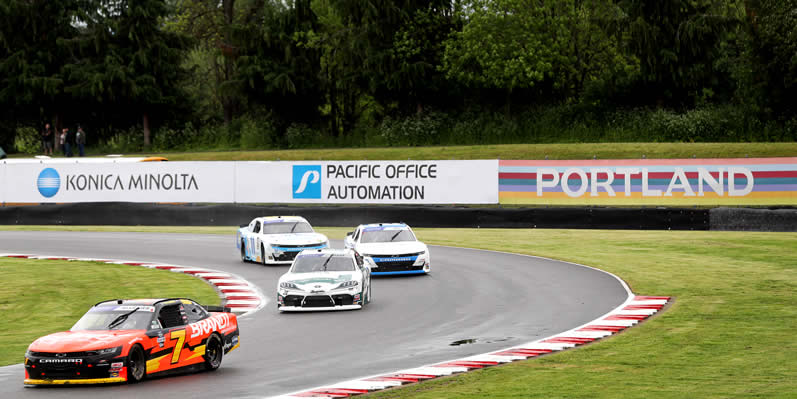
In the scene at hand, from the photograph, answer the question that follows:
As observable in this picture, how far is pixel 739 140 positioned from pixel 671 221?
45.0 ft

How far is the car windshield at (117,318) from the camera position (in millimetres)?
12656

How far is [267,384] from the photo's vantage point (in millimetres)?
11961

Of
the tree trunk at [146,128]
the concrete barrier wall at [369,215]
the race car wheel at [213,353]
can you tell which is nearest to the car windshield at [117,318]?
the race car wheel at [213,353]

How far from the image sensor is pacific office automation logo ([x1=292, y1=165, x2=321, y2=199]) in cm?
4031

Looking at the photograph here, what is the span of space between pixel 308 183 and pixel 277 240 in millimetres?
12668

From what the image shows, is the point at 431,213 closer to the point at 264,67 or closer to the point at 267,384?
the point at 267,384

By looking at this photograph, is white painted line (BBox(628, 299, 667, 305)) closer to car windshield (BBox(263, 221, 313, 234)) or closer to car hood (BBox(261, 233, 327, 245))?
car hood (BBox(261, 233, 327, 245))

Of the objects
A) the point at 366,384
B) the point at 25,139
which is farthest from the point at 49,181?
the point at 366,384

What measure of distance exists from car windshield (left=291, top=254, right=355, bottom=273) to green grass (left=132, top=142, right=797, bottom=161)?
2326 centimetres

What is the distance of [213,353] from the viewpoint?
13375mm

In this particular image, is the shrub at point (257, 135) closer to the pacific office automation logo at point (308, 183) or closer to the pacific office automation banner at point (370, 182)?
the pacific office automation banner at point (370, 182)

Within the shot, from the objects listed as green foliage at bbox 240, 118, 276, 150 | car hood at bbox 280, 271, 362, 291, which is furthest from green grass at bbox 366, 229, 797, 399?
green foliage at bbox 240, 118, 276, 150

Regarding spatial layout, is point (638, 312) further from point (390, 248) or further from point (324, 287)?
point (390, 248)

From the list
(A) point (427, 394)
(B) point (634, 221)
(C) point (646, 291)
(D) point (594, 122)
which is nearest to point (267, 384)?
(A) point (427, 394)
